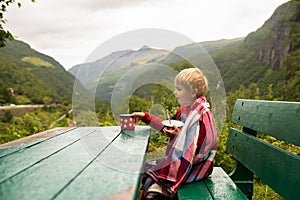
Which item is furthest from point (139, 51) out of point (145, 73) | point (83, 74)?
point (83, 74)

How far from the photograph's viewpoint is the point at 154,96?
1.82 m

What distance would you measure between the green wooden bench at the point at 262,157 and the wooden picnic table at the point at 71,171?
0.39m

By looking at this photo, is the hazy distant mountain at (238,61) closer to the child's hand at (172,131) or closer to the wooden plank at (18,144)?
the child's hand at (172,131)

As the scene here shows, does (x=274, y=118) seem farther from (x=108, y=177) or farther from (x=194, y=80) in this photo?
(x=108, y=177)

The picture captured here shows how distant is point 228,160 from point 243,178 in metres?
1.25

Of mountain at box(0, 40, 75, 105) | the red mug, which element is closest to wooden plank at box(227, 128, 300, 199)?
the red mug

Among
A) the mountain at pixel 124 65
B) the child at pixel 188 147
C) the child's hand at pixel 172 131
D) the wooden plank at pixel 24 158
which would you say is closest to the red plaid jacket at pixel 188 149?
the child at pixel 188 147

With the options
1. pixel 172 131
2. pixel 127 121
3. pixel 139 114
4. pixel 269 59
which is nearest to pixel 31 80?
pixel 269 59

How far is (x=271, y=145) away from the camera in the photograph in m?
1.32

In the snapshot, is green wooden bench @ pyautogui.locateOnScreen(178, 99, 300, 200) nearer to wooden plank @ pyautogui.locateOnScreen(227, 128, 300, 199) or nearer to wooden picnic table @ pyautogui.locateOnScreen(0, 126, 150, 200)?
wooden plank @ pyautogui.locateOnScreen(227, 128, 300, 199)

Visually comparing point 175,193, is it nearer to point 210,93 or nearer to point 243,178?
Answer: point 210,93

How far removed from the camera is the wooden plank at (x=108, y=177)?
0.81 metres

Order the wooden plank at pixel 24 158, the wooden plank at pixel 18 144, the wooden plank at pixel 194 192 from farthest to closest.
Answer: the wooden plank at pixel 18 144
the wooden plank at pixel 194 192
the wooden plank at pixel 24 158

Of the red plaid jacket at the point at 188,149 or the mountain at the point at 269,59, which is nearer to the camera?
the red plaid jacket at the point at 188,149
